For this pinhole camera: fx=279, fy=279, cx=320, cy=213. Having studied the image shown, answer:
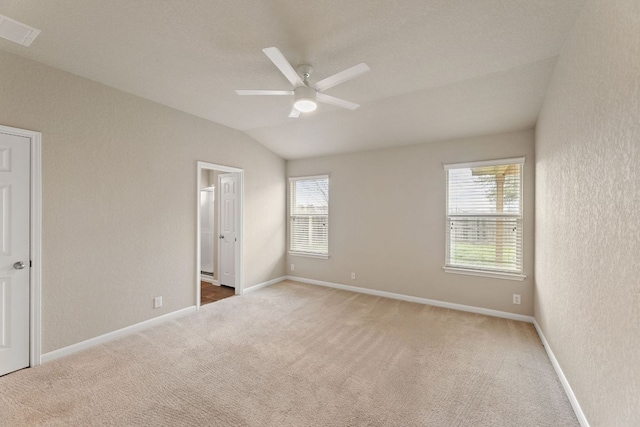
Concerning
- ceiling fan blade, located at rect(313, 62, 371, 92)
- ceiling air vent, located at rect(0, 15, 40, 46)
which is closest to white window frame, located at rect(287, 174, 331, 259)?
ceiling fan blade, located at rect(313, 62, 371, 92)

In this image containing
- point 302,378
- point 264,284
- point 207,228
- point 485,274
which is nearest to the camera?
point 302,378

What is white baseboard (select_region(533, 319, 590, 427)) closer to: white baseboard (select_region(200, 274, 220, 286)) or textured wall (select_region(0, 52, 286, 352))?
textured wall (select_region(0, 52, 286, 352))

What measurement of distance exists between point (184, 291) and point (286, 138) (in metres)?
2.90

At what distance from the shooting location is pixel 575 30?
2.07 meters

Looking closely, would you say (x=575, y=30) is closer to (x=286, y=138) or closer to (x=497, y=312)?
(x=497, y=312)

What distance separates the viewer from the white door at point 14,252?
Answer: 2455 millimetres

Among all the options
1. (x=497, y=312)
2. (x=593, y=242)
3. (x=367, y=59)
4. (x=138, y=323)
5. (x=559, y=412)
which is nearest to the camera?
(x=593, y=242)

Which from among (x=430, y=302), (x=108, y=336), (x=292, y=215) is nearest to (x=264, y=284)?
(x=292, y=215)

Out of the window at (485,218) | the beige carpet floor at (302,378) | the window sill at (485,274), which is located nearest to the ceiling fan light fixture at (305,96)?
the beige carpet floor at (302,378)

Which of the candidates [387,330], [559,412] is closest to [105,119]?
[387,330]

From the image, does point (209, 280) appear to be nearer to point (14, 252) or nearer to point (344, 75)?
point (14, 252)

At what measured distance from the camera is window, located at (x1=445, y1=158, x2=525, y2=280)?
148 inches

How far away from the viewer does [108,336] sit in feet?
10.2

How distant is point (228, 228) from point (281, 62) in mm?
3863
